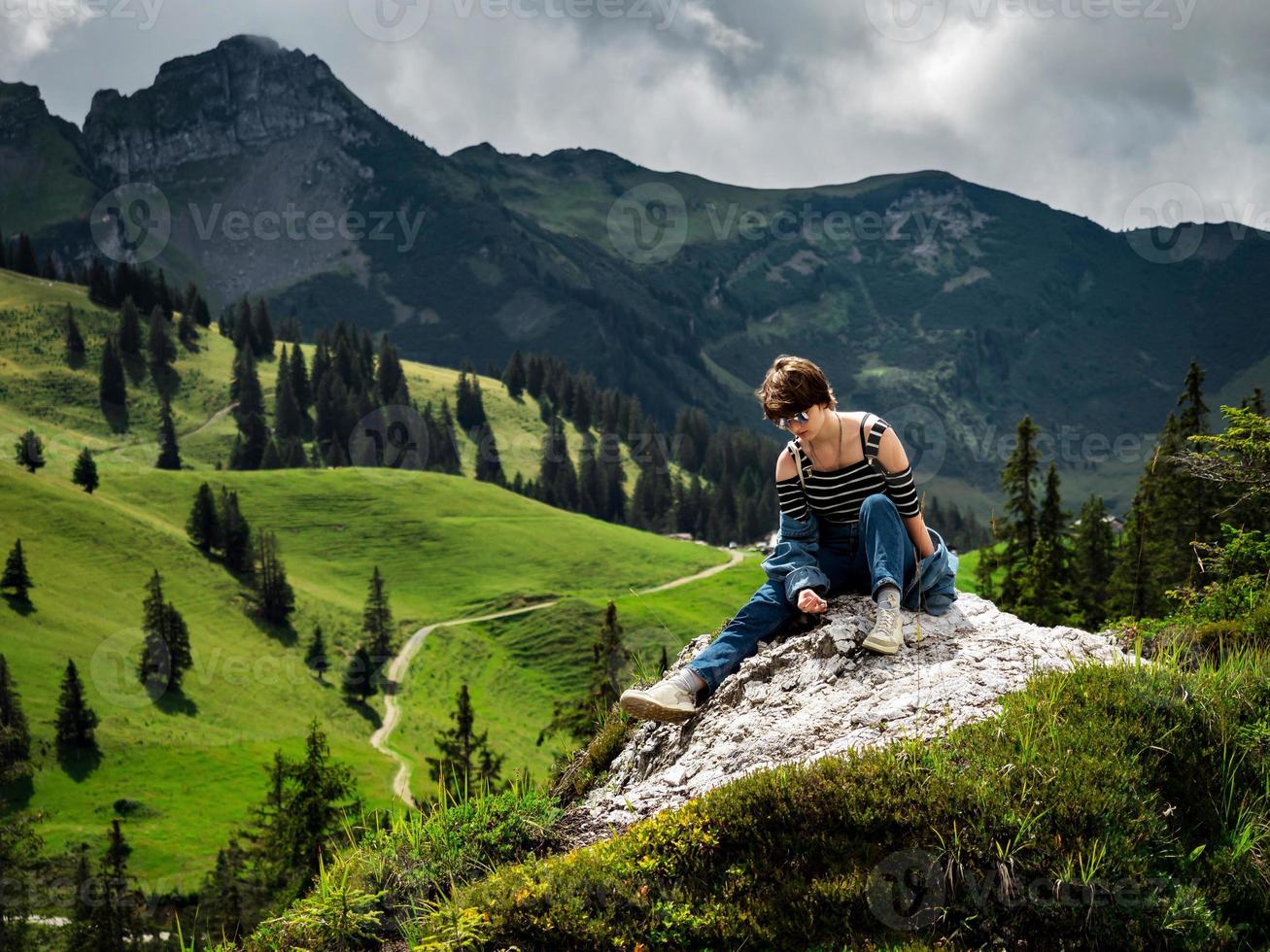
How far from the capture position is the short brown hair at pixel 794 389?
9.03 meters

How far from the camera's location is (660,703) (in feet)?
29.1

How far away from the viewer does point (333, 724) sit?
98.1 metres

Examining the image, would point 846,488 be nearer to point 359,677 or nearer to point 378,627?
point 359,677

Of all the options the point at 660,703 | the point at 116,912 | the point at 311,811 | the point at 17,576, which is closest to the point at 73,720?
the point at 17,576

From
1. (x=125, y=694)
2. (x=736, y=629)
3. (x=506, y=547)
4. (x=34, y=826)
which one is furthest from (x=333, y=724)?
(x=736, y=629)

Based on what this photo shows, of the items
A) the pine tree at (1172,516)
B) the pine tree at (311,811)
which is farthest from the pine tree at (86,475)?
the pine tree at (1172,516)

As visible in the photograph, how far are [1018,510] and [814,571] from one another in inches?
1884

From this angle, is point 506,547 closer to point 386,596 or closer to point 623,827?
point 386,596

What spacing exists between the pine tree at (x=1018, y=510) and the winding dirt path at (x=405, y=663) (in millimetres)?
37832

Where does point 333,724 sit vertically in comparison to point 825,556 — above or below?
below

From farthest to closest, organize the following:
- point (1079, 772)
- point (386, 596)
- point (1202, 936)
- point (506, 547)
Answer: point (506, 547) < point (386, 596) < point (1079, 772) < point (1202, 936)

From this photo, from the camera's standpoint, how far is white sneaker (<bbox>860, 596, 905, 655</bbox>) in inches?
340

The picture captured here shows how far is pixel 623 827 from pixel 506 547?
148 m

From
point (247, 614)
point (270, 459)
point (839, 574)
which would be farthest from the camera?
point (270, 459)
